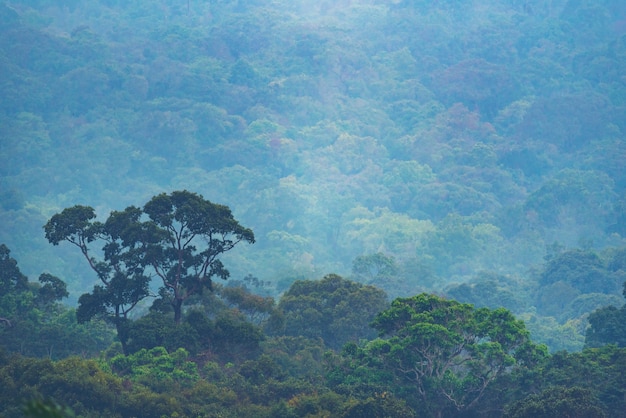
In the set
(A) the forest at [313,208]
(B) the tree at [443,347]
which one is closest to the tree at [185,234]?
(A) the forest at [313,208]

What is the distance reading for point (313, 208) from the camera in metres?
127

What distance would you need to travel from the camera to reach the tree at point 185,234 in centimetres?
3744

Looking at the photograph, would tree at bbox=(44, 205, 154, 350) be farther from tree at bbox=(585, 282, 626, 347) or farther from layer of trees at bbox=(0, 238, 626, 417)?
tree at bbox=(585, 282, 626, 347)

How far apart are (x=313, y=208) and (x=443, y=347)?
92289 mm

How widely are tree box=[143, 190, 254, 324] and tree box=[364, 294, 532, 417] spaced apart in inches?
273

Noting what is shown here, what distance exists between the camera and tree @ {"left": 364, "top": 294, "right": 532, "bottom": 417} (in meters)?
34.8

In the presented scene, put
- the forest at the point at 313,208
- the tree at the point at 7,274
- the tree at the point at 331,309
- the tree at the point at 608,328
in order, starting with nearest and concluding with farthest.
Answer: the forest at the point at 313,208
the tree at the point at 7,274
the tree at the point at 608,328
the tree at the point at 331,309

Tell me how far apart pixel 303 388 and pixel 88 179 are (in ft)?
324

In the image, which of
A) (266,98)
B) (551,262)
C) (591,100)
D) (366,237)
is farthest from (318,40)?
(551,262)

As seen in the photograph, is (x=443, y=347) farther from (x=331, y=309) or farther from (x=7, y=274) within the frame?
(x=7, y=274)

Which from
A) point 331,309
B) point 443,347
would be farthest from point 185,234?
point 331,309

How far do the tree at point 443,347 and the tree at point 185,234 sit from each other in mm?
6936

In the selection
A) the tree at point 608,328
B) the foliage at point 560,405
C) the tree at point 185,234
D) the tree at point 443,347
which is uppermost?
the tree at point 608,328

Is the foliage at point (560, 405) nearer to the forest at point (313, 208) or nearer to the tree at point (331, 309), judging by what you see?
the forest at point (313, 208)
